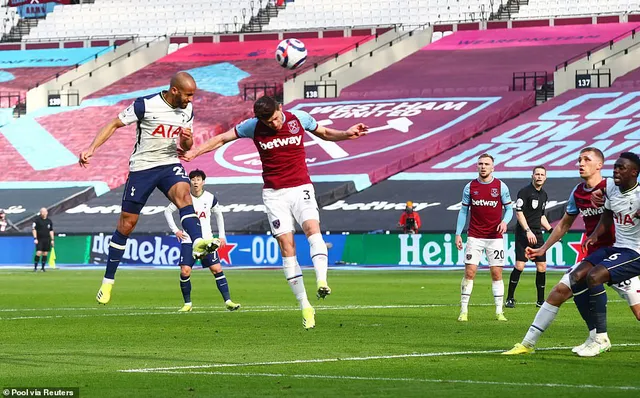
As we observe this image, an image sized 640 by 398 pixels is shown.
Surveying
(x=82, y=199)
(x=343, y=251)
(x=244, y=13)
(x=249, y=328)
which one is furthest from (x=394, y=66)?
(x=249, y=328)

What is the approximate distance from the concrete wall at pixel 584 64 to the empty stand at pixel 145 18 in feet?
67.4

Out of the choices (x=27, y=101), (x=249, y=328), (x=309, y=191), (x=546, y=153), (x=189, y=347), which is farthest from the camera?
(x=27, y=101)

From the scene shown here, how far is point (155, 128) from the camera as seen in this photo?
15.5m

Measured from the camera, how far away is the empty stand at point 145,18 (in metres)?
71.7

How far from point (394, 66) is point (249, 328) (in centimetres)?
4854

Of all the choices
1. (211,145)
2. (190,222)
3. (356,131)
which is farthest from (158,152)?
(356,131)

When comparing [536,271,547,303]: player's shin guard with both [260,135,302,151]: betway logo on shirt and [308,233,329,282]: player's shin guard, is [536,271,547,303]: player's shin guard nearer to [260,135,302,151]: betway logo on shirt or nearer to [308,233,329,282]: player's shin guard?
[308,233,329,282]: player's shin guard

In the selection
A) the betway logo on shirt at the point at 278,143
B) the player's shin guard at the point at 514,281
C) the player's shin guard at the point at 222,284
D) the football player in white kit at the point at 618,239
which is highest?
the betway logo on shirt at the point at 278,143

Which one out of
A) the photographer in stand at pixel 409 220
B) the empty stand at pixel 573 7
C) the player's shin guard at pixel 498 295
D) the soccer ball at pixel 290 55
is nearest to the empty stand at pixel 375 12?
the empty stand at pixel 573 7

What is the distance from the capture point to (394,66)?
64.0 metres

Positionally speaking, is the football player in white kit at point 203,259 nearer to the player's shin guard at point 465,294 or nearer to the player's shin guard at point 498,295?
the player's shin guard at point 465,294

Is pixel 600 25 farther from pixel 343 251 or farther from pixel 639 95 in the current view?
pixel 343 251

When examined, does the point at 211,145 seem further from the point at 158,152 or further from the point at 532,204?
the point at 532,204

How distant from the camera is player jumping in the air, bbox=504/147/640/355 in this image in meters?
12.3
